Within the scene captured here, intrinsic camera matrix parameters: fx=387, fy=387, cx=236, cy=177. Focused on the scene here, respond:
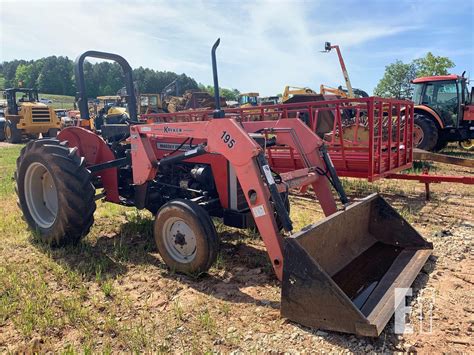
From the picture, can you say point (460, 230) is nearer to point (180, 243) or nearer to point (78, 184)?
point (180, 243)

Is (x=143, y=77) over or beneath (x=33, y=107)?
over

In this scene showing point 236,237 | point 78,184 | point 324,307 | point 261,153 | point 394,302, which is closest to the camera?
point 324,307

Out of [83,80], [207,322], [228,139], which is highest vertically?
[83,80]

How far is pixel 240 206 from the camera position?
153 inches

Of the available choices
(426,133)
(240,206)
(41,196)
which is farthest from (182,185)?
(426,133)

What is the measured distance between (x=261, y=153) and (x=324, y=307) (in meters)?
1.25

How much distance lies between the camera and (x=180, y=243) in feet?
11.5

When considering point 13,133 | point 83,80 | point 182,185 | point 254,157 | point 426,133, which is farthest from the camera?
point 13,133

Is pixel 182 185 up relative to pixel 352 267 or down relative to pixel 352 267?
up

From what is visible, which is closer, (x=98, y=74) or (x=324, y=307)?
(x=324, y=307)

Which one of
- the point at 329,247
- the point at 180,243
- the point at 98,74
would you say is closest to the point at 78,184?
the point at 180,243

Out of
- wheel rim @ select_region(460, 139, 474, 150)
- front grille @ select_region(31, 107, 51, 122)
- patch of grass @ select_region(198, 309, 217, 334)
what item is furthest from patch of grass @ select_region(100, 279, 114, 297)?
front grille @ select_region(31, 107, 51, 122)

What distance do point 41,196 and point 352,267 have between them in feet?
12.1

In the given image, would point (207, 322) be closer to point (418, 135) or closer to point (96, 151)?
point (96, 151)
